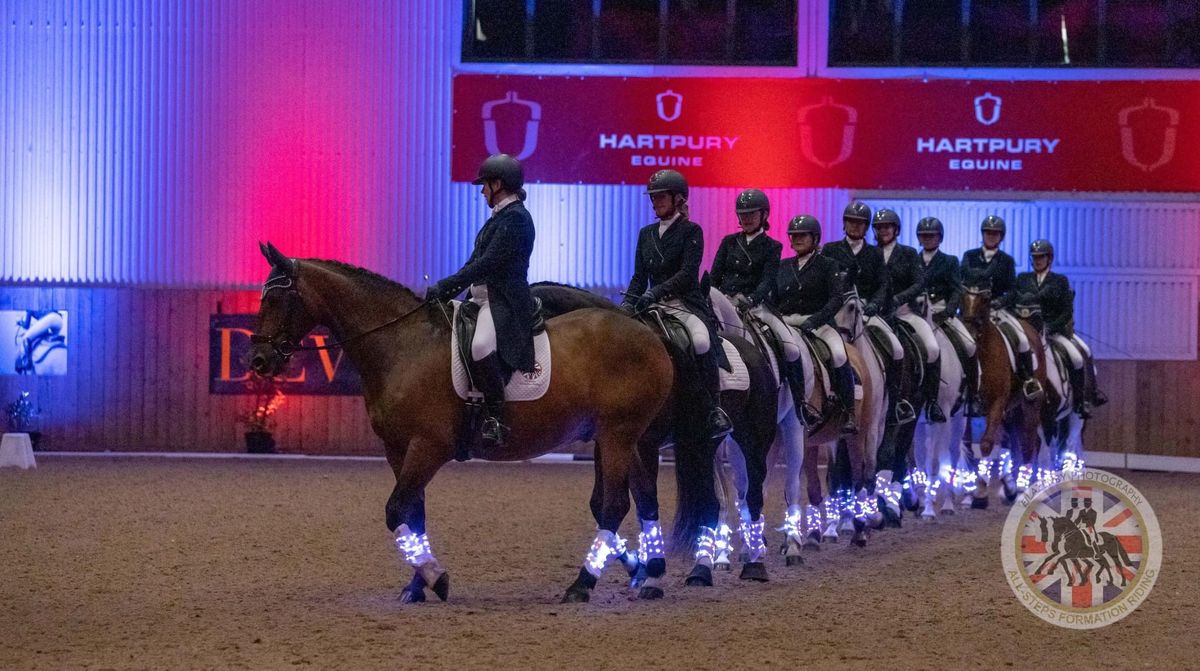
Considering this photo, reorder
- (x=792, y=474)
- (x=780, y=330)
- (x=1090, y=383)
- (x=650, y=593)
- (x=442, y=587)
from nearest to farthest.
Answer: (x=442, y=587), (x=650, y=593), (x=780, y=330), (x=792, y=474), (x=1090, y=383)

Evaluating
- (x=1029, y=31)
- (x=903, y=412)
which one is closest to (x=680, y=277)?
(x=903, y=412)

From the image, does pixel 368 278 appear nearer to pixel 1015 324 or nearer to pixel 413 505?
pixel 413 505

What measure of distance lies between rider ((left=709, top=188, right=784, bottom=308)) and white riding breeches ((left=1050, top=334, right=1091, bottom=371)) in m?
6.71

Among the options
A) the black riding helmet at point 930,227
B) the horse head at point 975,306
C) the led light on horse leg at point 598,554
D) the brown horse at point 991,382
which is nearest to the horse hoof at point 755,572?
the led light on horse leg at point 598,554

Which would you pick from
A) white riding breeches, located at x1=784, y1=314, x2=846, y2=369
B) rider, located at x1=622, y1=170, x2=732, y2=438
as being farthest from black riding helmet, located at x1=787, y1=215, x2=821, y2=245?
rider, located at x1=622, y1=170, x2=732, y2=438

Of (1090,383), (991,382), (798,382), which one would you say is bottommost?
(1090,383)

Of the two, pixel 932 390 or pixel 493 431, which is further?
pixel 932 390

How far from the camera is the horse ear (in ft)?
25.4

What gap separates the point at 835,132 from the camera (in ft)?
64.7

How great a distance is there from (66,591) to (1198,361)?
53.9 feet

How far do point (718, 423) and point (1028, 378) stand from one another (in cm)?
608

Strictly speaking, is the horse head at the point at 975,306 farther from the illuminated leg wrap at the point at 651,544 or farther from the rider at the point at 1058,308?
the illuminated leg wrap at the point at 651,544

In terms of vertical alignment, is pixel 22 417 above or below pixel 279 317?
below

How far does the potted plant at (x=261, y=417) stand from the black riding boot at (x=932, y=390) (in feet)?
35.0
